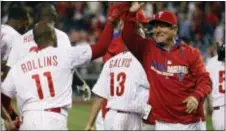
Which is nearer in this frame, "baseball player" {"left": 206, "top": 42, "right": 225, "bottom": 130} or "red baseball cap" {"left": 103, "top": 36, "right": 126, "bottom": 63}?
"red baseball cap" {"left": 103, "top": 36, "right": 126, "bottom": 63}

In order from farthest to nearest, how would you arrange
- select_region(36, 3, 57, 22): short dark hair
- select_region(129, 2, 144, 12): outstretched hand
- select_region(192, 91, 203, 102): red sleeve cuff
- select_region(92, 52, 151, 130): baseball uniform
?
select_region(36, 3, 57, 22): short dark hair < select_region(92, 52, 151, 130): baseball uniform < select_region(192, 91, 203, 102): red sleeve cuff < select_region(129, 2, 144, 12): outstretched hand

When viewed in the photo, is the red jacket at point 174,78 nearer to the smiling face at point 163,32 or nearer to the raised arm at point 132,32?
the smiling face at point 163,32

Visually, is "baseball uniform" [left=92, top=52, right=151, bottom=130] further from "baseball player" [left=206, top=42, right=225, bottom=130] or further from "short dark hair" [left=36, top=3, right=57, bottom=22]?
"baseball player" [left=206, top=42, right=225, bottom=130]

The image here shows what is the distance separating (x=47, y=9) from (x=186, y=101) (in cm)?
247

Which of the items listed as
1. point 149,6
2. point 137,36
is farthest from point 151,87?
point 149,6

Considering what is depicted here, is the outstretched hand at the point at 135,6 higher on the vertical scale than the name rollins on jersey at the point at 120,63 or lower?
higher

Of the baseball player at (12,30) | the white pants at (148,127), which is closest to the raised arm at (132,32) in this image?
the white pants at (148,127)

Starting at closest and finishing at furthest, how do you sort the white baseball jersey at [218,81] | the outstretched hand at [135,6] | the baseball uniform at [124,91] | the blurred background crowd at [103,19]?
the outstretched hand at [135,6] < the baseball uniform at [124,91] < the white baseball jersey at [218,81] < the blurred background crowd at [103,19]

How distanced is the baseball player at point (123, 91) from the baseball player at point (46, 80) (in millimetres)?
1166

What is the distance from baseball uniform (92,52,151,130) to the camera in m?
9.13

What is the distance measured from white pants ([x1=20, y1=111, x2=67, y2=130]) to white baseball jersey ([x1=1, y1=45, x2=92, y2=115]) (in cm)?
7

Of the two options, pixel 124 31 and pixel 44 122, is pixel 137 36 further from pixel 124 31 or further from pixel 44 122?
pixel 44 122

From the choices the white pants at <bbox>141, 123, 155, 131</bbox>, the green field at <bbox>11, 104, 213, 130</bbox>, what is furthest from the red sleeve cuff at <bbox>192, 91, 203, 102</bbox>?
the green field at <bbox>11, 104, 213, 130</bbox>

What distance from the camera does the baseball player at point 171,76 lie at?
8531 millimetres
